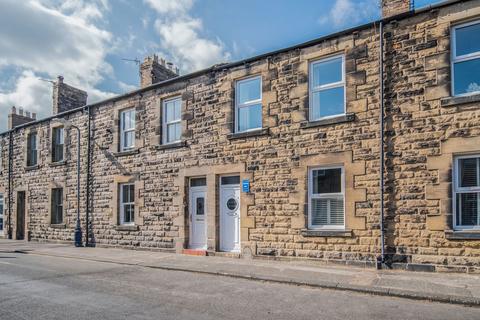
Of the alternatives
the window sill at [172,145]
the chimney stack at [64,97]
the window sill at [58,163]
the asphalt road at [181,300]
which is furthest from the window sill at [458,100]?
the chimney stack at [64,97]

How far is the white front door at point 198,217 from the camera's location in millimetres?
13781

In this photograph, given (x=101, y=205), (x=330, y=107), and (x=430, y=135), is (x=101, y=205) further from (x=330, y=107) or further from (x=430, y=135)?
(x=430, y=135)

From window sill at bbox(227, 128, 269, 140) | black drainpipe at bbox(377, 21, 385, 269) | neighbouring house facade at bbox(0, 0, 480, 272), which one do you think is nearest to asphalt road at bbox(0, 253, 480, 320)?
black drainpipe at bbox(377, 21, 385, 269)

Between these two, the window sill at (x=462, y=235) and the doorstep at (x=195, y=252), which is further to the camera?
the doorstep at (x=195, y=252)

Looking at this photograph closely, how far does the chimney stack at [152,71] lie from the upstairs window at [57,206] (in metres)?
7.09

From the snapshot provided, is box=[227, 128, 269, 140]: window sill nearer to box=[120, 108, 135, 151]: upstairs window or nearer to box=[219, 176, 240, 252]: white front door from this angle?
box=[219, 176, 240, 252]: white front door

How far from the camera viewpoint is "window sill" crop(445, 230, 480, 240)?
906 cm

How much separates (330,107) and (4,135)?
19846mm

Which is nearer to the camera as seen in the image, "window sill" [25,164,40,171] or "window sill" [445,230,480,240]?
"window sill" [445,230,480,240]

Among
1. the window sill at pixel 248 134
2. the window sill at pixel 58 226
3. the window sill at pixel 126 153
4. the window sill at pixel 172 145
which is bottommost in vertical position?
the window sill at pixel 58 226

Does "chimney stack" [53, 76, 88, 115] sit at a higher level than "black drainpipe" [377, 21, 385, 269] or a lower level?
higher

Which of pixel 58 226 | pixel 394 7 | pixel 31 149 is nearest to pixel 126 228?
pixel 58 226

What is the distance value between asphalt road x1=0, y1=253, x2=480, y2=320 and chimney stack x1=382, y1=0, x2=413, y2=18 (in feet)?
23.7

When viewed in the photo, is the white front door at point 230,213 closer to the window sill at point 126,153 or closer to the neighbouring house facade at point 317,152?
the neighbouring house facade at point 317,152
